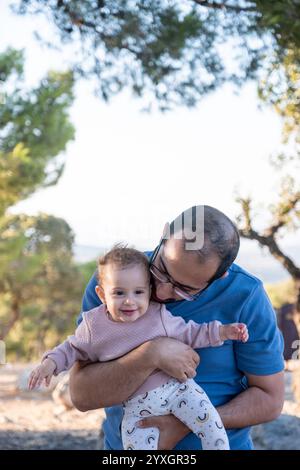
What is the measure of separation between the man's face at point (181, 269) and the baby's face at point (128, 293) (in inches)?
1.6

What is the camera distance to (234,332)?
1.47 metres

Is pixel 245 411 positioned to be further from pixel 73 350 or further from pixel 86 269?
pixel 86 269

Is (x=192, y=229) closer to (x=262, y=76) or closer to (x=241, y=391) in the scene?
(x=241, y=391)

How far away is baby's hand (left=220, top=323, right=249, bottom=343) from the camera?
1.47 meters

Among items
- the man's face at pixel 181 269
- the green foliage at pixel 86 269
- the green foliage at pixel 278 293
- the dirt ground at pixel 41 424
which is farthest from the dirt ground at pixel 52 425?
the green foliage at pixel 278 293

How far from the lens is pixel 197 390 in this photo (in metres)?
1.54

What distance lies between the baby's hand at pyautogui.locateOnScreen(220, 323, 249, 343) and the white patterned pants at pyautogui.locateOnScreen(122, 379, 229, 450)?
144 mm

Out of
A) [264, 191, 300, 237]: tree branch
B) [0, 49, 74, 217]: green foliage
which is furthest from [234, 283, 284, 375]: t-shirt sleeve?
[0, 49, 74, 217]: green foliage

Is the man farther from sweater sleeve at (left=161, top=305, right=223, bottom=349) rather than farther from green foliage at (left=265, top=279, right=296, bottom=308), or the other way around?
green foliage at (left=265, top=279, right=296, bottom=308)

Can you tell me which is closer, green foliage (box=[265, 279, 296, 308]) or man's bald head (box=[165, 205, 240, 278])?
man's bald head (box=[165, 205, 240, 278])

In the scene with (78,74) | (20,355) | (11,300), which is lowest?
(20,355)

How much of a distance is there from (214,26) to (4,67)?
4.89 m

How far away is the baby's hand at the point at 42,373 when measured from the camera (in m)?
1.52

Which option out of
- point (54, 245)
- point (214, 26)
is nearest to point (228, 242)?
point (214, 26)
